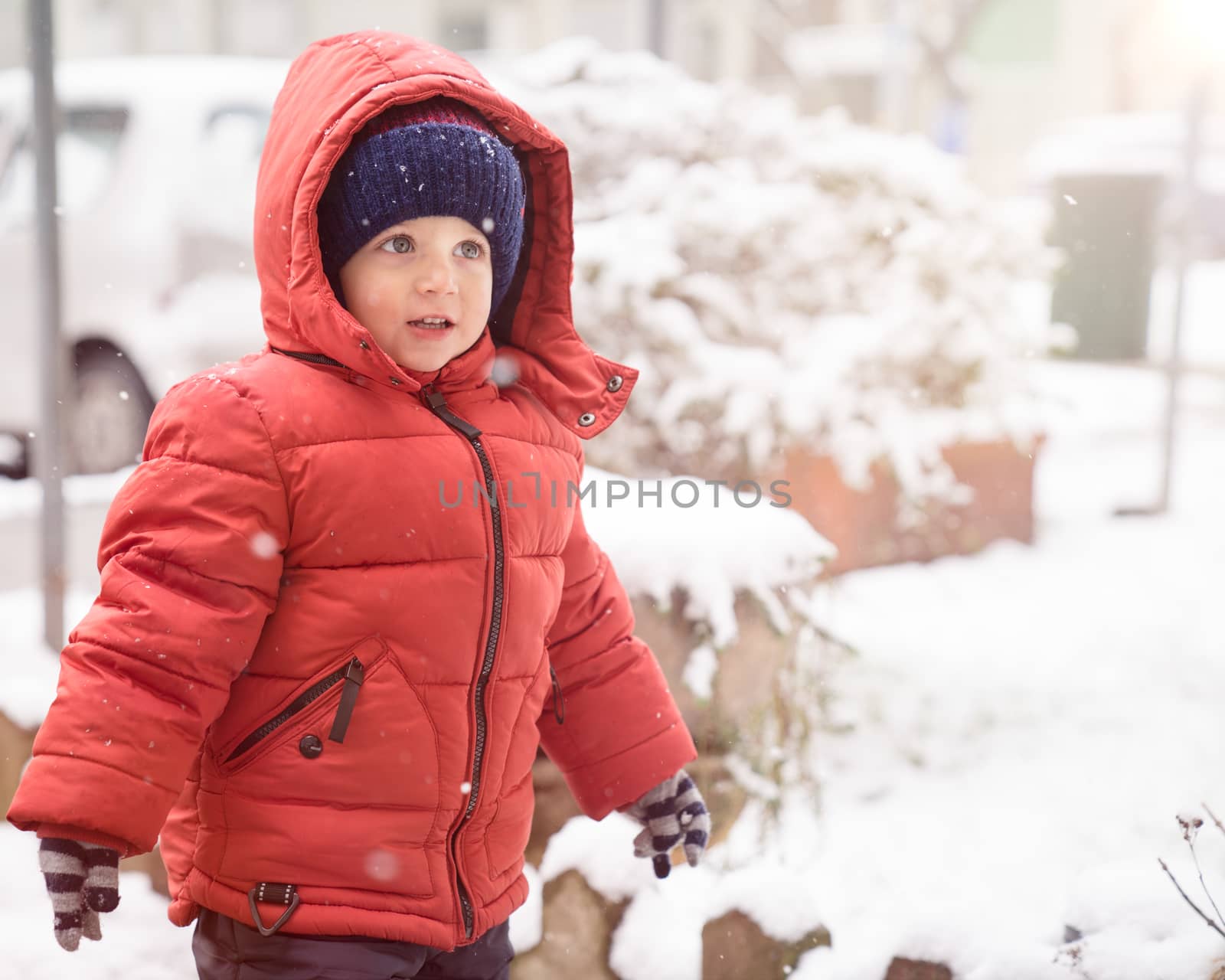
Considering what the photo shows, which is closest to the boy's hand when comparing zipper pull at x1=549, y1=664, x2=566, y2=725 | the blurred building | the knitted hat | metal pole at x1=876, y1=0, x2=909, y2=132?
zipper pull at x1=549, y1=664, x2=566, y2=725

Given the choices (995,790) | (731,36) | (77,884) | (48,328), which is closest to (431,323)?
(77,884)

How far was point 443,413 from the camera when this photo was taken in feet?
5.29

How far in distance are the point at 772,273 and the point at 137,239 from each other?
1.95 metres

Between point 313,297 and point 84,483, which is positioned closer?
point 313,297

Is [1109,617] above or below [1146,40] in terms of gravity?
below

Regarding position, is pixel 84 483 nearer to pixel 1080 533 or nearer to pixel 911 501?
pixel 911 501

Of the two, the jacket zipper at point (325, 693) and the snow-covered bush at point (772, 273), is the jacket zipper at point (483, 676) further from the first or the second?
the snow-covered bush at point (772, 273)

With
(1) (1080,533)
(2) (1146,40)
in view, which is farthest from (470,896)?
(2) (1146,40)

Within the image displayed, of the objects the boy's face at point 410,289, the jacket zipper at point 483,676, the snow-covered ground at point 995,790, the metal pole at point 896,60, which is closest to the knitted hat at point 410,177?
the boy's face at point 410,289

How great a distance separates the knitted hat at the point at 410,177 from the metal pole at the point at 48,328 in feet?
4.42

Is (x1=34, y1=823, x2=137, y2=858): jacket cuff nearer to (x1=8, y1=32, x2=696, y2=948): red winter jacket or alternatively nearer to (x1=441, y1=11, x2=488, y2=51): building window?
(x1=8, y1=32, x2=696, y2=948): red winter jacket

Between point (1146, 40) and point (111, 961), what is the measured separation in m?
4.34

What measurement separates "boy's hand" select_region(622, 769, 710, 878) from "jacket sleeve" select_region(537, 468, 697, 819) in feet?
0.08

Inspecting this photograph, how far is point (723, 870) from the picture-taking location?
8.54 feet
